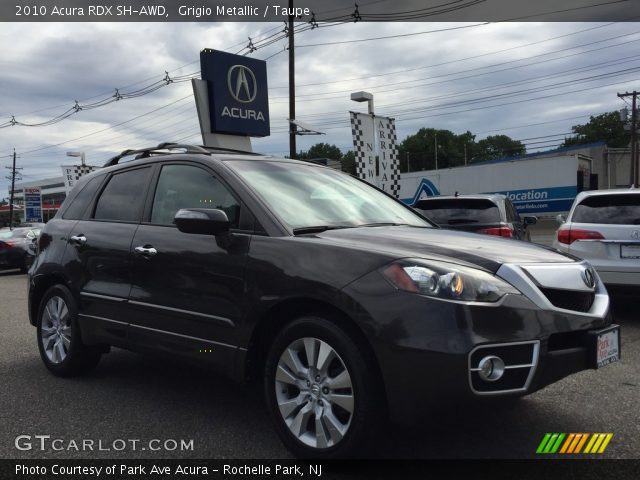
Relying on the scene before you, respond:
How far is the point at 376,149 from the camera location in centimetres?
1395

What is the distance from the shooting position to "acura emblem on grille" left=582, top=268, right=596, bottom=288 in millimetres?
3238

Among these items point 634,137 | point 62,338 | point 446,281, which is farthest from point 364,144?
point 634,137

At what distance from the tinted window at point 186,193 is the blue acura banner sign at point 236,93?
31.9 ft

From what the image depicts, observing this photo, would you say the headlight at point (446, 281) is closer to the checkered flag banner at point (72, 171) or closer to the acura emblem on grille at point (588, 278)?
the acura emblem on grille at point (588, 278)

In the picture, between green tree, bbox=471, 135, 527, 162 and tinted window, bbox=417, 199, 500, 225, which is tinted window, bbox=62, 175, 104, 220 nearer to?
tinted window, bbox=417, 199, 500, 225

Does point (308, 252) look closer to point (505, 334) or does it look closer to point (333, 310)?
point (333, 310)

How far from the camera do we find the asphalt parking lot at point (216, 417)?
3.24m

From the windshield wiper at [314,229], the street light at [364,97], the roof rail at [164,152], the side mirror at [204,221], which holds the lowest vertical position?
the windshield wiper at [314,229]

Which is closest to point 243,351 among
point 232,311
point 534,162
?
point 232,311

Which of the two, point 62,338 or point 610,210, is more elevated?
point 610,210

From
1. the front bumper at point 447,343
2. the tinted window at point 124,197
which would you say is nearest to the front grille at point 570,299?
the front bumper at point 447,343

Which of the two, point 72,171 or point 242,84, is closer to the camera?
point 242,84

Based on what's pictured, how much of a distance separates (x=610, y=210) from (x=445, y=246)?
4557 mm

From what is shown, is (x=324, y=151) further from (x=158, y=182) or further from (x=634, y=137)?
(x=158, y=182)
